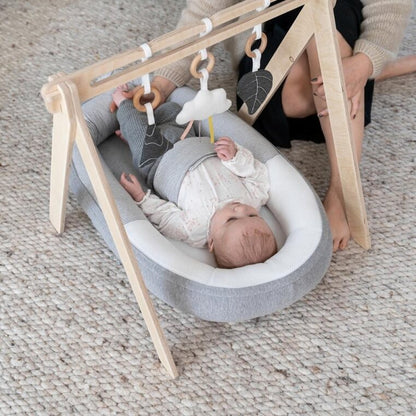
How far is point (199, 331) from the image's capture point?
1178 millimetres

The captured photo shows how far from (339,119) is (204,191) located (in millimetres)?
267

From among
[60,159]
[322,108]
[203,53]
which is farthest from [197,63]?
[322,108]

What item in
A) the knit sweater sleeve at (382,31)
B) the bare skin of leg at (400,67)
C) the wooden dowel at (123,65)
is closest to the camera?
the wooden dowel at (123,65)

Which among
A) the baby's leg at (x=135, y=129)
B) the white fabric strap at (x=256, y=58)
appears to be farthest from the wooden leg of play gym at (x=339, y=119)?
the baby's leg at (x=135, y=129)

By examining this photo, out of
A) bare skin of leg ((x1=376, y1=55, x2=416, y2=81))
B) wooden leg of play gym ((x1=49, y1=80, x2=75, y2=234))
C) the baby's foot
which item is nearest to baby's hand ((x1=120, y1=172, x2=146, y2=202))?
wooden leg of play gym ((x1=49, y1=80, x2=75, y2=234))

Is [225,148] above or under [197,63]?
under

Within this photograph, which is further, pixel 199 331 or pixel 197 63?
pixel 199 331

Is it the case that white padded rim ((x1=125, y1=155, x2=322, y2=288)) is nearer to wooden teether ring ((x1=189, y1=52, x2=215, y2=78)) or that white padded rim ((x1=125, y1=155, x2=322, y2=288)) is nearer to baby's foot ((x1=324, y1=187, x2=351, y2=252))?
baby's foot ((x1=324, y1=187, x2=351, y2=252))

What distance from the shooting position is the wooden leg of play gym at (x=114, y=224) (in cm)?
93

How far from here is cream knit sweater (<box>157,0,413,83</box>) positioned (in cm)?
136

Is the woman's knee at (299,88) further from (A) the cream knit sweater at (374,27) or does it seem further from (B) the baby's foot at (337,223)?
(B) the baby's foot at (337,223)

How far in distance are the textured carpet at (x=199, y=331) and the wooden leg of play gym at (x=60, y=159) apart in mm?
62

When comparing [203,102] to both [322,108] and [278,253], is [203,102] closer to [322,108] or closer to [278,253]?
[278,253]

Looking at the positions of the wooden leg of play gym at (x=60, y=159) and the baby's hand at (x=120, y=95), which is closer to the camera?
the wooden leg of play gym at (x=60, y=159)
